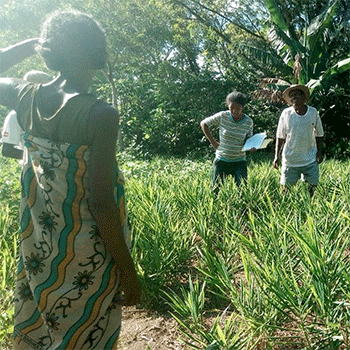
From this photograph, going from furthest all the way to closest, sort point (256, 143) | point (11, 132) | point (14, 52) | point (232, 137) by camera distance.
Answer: point (232, 137), point (256, 143), point (11, 132), point (14, 52)

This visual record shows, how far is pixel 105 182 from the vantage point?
3.54 feet

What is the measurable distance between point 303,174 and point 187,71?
9.23m

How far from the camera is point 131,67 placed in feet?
45.4

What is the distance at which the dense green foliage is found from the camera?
32.8ft

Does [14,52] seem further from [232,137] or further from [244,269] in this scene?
[232,137]

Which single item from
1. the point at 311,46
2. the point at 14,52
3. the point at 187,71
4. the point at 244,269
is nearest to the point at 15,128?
the point at 14,52

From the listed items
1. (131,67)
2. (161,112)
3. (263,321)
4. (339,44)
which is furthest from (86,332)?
(131,67)

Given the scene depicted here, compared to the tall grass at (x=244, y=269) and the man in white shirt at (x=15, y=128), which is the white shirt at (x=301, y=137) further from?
the man in white shirt at (x=15, y=128)

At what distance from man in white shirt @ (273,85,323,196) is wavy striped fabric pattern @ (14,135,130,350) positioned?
2.75 m

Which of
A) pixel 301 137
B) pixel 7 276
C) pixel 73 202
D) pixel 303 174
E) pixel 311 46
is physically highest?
pixel 311 46

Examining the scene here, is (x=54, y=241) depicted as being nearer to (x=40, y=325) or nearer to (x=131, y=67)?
(x=40, y=325)

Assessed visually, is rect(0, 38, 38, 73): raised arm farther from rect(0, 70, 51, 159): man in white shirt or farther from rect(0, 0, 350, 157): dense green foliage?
rect(0, 0, 350, 157): dense green foliage

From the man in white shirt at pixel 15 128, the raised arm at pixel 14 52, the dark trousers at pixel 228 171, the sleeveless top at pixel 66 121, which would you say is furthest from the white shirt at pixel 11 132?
the dark trousers at pixel 228 171

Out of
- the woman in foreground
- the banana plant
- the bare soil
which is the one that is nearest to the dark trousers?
the bare soil
